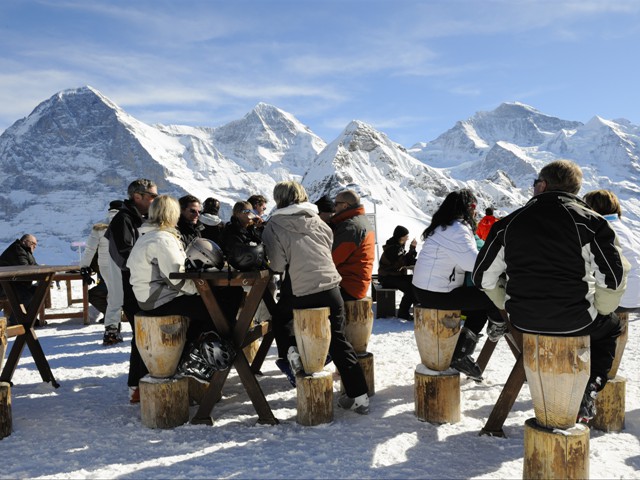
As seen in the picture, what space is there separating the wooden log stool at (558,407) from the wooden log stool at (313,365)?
1414 millimetres

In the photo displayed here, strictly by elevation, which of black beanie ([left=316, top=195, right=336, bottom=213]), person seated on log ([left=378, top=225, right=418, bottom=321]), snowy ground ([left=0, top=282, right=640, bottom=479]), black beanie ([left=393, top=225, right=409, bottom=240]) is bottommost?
snowy ground ([left=0, top=282, right=640, bottom=479])

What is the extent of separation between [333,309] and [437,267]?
81 centimetres

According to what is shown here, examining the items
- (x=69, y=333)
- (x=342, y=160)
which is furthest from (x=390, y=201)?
(x=69, y=333)

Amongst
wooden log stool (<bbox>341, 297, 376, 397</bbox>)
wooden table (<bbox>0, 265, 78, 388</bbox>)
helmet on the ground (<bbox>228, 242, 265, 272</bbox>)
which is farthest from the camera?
wooden table (<bbox>0, 265, 78, 388</bbox>)

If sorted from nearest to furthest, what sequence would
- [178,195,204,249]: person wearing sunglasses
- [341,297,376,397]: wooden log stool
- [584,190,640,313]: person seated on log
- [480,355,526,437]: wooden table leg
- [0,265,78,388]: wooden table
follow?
1. [480,355,526,437]: wooden table leg
2. [584,190,640,313]: person seated on log
3. [341,297,376,397]: wooden log stool
4. [0,265,78,388]: wooden table
5. [178,195,204,249]: person wearing sunglasses

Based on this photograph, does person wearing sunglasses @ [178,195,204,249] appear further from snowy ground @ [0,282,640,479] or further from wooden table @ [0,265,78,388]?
snowy ground @ [0,282,640,479]

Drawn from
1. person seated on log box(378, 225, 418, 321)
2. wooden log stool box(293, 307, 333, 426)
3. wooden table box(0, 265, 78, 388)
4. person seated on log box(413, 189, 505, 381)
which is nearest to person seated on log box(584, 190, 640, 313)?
person seated on log box(413, 189, 505, 381)

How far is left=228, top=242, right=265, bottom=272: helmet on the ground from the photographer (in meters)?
3.69

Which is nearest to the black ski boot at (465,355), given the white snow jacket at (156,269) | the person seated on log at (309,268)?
the person seated on log at (309,268)

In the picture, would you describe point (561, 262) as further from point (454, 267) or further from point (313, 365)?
point (313, 365)

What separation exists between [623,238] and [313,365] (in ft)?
7.76

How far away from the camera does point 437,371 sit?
Answer: 3.85 m

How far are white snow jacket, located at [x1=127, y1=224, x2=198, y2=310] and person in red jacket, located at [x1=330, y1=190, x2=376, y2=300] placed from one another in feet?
4.15

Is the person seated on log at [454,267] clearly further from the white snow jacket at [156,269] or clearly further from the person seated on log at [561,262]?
the white snow jacket at [156,269]
